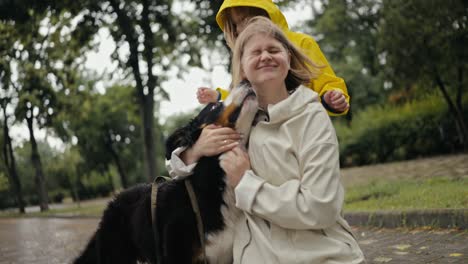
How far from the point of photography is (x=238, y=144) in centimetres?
175

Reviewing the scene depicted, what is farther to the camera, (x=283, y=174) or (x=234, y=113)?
(x=234, y=113)

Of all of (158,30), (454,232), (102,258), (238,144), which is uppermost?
(158,30)

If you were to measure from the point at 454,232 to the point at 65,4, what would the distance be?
1133 centimetres

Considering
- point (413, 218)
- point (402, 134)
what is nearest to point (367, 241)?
point (413, 218)

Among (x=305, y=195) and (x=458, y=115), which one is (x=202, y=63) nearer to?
(x=458, y=115)

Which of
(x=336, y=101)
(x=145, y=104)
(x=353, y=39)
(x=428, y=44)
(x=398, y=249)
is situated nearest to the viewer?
(x=336, y=101)

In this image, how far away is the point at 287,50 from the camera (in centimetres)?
181

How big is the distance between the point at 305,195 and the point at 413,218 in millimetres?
4432

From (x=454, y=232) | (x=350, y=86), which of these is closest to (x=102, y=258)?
(x=454, y=232)

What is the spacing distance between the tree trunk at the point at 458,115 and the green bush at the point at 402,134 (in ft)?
2.61

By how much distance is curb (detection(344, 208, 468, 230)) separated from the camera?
16.3 ft

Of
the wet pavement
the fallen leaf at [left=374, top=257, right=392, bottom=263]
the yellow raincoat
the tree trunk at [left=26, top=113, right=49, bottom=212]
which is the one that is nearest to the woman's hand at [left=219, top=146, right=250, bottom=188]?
the yellow raincoat

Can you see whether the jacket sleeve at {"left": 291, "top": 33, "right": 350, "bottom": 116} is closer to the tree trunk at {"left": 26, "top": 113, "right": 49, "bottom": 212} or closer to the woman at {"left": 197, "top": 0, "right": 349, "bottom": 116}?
the woman at {"left": 197, "top": 0, "right": 349, "bottom": 116}

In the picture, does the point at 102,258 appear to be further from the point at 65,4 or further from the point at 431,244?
the point at 65,4
